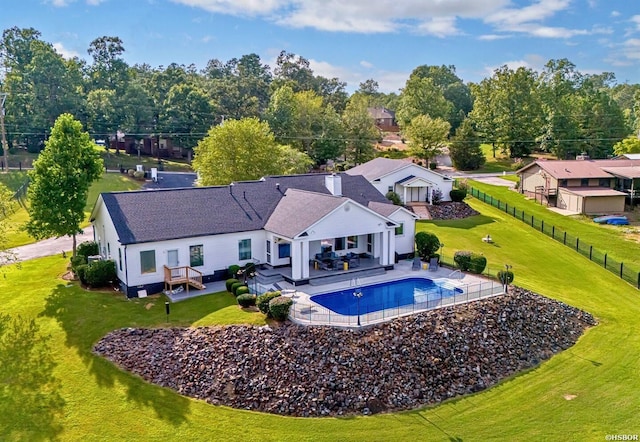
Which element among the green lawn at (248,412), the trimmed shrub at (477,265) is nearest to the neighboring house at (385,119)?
the trimmed shrub at (477,265)

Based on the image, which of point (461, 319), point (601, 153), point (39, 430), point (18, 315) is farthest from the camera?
point (601, 153)

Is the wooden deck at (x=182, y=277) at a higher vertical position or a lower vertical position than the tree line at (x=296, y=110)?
lower

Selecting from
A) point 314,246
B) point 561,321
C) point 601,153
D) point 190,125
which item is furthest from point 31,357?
point 601,153

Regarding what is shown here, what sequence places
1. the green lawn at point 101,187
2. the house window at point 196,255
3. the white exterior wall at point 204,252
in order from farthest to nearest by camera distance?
the green lawn at point 101,187
the house window at point 196,255
the white exterior wall at point 204,252

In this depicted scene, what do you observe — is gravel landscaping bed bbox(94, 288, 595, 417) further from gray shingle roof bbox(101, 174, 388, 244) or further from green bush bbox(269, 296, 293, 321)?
gray shingle roof bbox(101, 174, 388, 244)

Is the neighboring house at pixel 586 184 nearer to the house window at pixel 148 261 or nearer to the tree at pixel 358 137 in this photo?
the tree at pixel 358 137

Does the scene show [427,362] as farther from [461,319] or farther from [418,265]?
[418,265]

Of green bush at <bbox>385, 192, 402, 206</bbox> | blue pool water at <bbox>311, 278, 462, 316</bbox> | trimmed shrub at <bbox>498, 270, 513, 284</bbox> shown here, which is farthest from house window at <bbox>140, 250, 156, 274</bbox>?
→ green bush at <bbox>385, 192, 402, 206</bbox>
